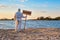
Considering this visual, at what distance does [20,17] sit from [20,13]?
325mm

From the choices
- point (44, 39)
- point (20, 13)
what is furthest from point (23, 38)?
point (20, 13)

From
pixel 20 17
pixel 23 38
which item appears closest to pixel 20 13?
pixel 20 17

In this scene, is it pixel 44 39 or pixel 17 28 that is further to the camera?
pixel 17 28

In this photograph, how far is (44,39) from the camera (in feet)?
46.5

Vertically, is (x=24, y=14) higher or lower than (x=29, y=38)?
higher

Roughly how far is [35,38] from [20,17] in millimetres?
3633

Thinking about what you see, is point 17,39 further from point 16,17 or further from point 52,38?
point 16,17

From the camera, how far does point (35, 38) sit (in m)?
14.6

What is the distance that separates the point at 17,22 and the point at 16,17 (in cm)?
47

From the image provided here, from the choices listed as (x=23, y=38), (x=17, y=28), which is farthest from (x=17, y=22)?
(x=23, y=38)

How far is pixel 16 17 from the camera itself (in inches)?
702

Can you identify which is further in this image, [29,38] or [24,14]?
[24,14]

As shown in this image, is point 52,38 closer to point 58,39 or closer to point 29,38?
point 58,39

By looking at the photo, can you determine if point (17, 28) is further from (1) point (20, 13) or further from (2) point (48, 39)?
(2) point (48, 39)
